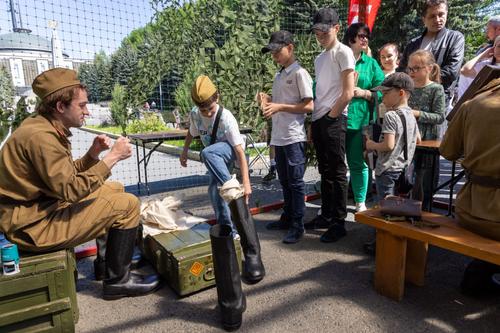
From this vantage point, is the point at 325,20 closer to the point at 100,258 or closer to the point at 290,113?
the point at 290,113

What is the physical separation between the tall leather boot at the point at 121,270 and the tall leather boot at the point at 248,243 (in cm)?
71

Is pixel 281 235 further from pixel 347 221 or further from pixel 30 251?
pixel 30 251

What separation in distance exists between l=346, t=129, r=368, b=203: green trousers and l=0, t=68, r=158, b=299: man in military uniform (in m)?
2.13

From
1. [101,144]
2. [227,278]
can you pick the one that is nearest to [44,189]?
[101,144]

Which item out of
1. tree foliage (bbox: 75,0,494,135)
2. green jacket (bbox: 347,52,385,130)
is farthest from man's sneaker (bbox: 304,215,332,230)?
tree foliage (bbox: 75,0,494,135)

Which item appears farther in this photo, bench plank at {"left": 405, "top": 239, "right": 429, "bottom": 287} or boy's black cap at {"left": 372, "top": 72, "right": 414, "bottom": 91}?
boy's black cap at {"left": 372, "top": 72, "right": 414, "bottom": 91}

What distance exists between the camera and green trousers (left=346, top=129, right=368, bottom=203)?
11.6ft

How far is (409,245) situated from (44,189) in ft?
8.25

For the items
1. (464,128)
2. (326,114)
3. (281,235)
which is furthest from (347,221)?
(464,128)

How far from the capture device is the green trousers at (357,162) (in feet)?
11.6

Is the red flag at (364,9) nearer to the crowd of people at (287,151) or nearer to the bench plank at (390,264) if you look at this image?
the crowd of people at (287,151)

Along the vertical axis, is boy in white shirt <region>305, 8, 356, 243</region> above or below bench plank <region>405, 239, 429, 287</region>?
above

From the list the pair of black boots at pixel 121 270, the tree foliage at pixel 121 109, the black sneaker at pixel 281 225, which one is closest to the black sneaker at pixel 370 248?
the black sneaker at pixel 281 225

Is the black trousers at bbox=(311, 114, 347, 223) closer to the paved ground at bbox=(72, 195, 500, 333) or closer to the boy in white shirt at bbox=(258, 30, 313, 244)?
the boy in white shirt at bbox=(258, 30, 313, 244)
